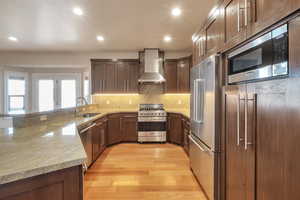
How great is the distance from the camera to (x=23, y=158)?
1.37m

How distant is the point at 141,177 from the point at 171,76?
3.40 meters

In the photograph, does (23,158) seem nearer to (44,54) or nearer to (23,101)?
(44,54)

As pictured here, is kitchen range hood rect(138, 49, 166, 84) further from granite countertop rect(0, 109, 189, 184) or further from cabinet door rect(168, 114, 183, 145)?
granite countertop rect(0, 109, 189, 184)

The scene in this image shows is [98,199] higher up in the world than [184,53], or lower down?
lower down

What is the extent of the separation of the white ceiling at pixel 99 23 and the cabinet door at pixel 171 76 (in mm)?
551

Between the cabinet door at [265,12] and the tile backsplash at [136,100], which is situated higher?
the cabinet door at [265,12]

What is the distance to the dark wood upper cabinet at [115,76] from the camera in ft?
19.4

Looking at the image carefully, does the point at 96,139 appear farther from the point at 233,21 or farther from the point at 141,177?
the point at 233,21

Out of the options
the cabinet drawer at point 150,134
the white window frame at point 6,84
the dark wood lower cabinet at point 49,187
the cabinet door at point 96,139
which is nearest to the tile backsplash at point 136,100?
the cabinet drawer at point 150,134

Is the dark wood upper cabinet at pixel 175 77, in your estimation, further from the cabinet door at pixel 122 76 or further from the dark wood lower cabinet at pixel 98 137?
the dark wood lower cabinet at pixel 98 137

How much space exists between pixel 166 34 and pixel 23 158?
12.6 feet

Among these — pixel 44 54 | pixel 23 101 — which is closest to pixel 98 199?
pixel 44 54

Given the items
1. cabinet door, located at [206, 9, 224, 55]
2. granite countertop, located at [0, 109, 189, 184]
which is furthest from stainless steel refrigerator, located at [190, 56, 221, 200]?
granite countertop, located at [0, 109, 189, 184]

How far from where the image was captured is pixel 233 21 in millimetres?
1863
